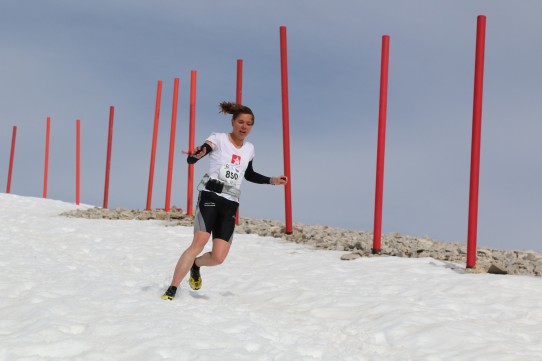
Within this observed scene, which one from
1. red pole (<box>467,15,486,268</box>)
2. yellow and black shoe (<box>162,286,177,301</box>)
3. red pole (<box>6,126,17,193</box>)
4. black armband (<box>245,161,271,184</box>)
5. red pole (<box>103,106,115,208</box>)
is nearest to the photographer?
yellow and black shoe (<box>162,286,177,301</box>)

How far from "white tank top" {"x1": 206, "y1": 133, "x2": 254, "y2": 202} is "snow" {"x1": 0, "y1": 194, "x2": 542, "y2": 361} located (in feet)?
4.82

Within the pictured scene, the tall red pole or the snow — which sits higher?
the tall red pole

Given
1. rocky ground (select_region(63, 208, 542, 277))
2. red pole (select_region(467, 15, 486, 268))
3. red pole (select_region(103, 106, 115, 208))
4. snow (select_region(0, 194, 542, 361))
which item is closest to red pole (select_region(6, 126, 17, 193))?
red pole (select_region(103, 106, 115, 208))

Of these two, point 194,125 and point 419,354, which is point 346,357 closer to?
point 419,354

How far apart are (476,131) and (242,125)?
4.80 metres

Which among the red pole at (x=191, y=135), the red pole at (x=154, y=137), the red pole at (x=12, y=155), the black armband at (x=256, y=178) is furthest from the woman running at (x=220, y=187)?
the red pole at (x=12, y=155)

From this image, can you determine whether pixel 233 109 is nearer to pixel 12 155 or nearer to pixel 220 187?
pixel 220 187

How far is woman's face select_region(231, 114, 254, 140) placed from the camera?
730cm

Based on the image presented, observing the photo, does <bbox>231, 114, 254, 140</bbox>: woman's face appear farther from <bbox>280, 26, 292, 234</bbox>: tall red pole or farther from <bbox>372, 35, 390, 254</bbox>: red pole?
<bbox>280, 26, 292, 234</bbox>: tall red pole

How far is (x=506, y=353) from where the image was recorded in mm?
5984

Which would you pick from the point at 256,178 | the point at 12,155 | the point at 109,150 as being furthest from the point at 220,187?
the point at 12,155

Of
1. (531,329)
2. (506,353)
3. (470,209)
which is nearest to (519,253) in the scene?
(470,209)

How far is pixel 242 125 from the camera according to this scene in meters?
7.30

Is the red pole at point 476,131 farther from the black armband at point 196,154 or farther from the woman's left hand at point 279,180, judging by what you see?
the black armband at point 196,154
